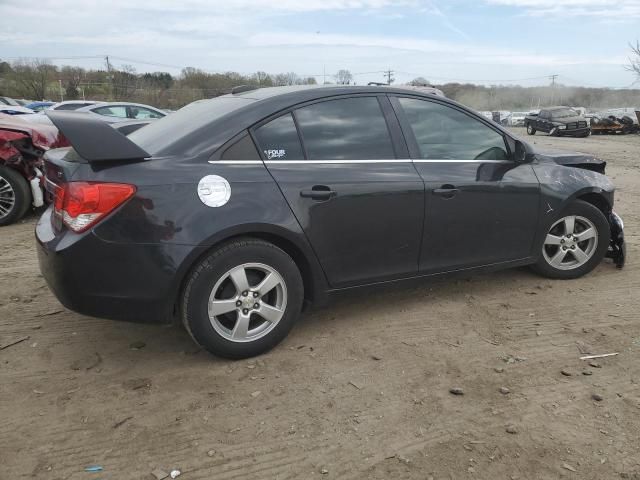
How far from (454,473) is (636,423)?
101 cm

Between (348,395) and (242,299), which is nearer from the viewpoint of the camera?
(348,395)

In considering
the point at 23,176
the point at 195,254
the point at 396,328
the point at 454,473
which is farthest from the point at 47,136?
the point at 454,473

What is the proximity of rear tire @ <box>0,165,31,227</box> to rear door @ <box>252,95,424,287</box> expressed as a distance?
461cm

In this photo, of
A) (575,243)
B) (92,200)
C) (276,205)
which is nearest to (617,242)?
(575,243)

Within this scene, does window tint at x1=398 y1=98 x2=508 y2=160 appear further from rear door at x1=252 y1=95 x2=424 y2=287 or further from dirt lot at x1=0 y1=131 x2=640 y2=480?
dirt lot at x1=0 y1=131 x2=640 y2=480

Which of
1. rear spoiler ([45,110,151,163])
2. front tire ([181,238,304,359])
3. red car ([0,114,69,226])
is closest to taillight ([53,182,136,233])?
rear spoiler ([45,110,151,163])

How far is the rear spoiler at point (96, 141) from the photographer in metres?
2.75

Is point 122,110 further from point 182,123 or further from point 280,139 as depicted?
point 280,139

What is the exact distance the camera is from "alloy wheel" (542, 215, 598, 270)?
14.4 feet

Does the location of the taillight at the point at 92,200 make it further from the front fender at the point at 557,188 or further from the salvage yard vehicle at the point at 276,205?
the front fender at the point at 557,188

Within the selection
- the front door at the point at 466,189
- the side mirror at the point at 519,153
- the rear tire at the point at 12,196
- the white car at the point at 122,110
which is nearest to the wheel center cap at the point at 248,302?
the front door at the point at 466,189

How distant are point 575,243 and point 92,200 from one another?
3.72 m

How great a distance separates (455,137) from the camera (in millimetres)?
3850

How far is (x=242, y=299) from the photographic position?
3.07 metres
